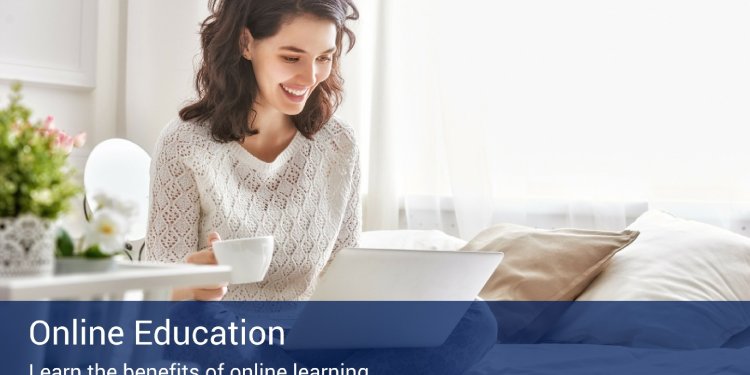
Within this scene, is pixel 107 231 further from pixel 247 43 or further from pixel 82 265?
pixel 247 43

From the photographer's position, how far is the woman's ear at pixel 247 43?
168cm

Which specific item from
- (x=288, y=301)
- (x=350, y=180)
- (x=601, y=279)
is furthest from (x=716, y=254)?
(x=288, y=301)

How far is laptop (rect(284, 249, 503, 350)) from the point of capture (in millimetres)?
1182

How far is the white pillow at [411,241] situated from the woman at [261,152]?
0.62 m

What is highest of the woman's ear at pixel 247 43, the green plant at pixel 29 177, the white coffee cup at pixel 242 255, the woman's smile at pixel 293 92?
the woman's ear at pixel 247 43

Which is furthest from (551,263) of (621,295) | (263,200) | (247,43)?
(247,43)

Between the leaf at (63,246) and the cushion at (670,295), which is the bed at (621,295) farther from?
the leaf at (63,246)

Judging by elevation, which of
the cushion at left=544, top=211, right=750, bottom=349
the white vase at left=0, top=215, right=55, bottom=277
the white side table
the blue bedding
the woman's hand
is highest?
the white vase at left=0, top=215, right=55, bottom=277

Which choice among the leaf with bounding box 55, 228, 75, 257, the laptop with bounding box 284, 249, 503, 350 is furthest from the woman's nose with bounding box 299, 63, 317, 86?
the leaf with bounding box 55, 228, 75, 257

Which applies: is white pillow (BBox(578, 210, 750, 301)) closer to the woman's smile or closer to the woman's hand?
the woman's smile

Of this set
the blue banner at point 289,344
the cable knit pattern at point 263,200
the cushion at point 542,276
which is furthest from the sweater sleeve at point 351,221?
the cushion at point 542,276

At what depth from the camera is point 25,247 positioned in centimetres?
69

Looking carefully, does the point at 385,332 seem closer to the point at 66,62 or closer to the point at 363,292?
the point at 363,292

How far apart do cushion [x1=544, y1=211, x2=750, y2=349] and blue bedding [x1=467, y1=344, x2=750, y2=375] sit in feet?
0.25
